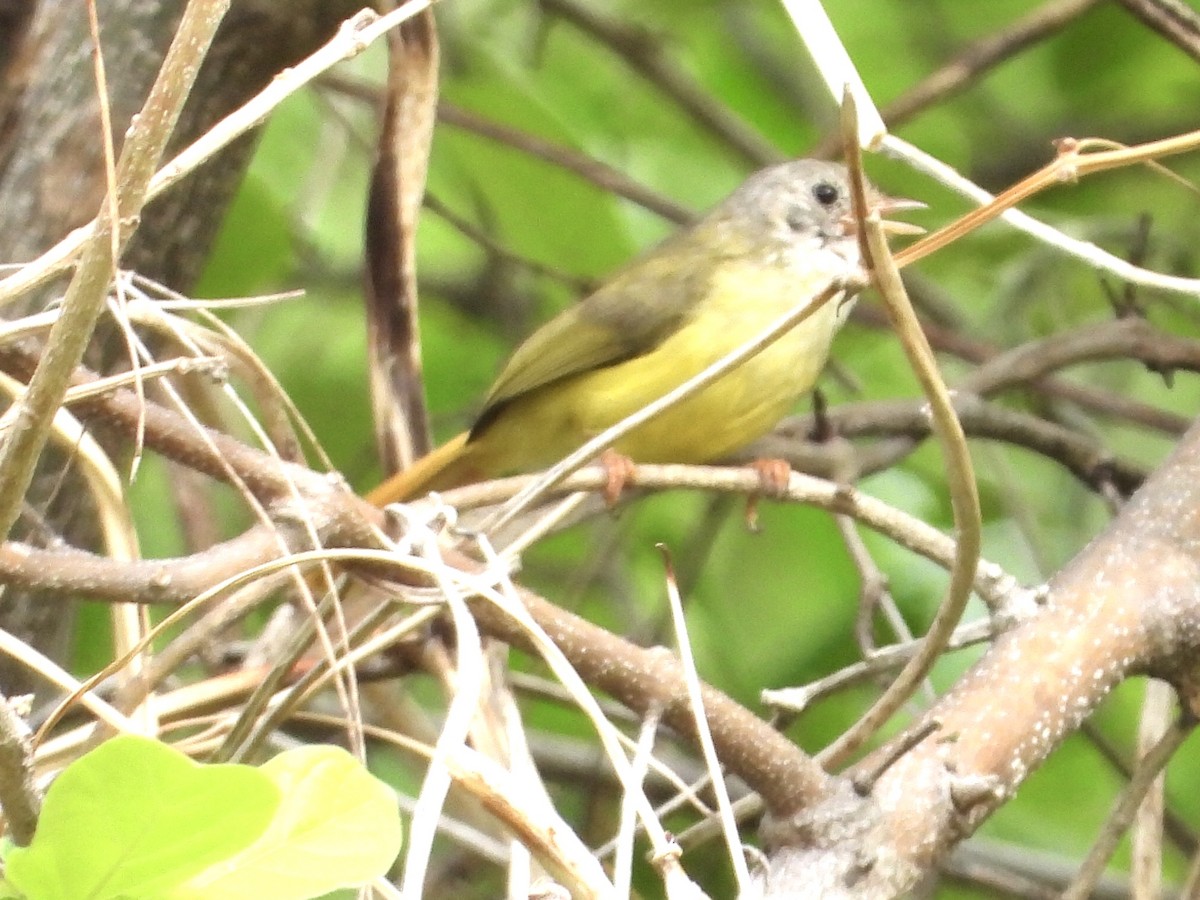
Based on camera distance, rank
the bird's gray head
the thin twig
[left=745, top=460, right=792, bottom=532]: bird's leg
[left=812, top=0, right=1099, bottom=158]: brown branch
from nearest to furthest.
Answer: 1. the thin twig
2. [left=745, top=460, right=792, bottom=532]: bird's leg
3. [left=812, top=0, right=1099, bottom=158]: brown branch
4. the bird's gray head

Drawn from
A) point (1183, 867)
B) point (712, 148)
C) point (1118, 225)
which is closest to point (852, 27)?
point (712, 148)

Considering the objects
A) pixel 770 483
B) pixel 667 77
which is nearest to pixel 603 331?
pixel 667 77

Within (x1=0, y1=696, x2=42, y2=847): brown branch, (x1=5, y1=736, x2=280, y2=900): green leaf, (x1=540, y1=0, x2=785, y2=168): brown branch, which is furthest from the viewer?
(x1=540, y1=0, x2=785, y2=168): brown branch

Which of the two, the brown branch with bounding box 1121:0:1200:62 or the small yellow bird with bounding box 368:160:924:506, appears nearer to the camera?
the brown branch with bounding box 1121:0:1200:62

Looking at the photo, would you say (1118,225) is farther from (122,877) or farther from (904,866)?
(122,877)

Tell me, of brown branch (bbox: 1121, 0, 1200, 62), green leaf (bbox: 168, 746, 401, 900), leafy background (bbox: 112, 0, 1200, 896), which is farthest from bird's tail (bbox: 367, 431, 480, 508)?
green leaf (bbox: 168, 746, 401, 900)

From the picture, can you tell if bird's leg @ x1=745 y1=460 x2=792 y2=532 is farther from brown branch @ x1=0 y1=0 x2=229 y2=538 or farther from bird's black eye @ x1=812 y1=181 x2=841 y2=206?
bird's black eye @ x1=812 y1=181 x2=841 y2=206

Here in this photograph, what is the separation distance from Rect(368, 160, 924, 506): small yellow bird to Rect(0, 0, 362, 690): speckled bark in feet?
2.37

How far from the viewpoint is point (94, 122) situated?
6.07ft

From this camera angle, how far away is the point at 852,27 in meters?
2.99

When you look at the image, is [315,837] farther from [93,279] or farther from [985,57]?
[985,57]

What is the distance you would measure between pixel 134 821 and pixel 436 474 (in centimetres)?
206

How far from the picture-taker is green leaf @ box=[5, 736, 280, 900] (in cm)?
75

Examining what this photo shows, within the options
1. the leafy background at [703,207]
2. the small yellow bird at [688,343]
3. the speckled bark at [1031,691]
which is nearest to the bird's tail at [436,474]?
the small yellow bird at [688,343]
